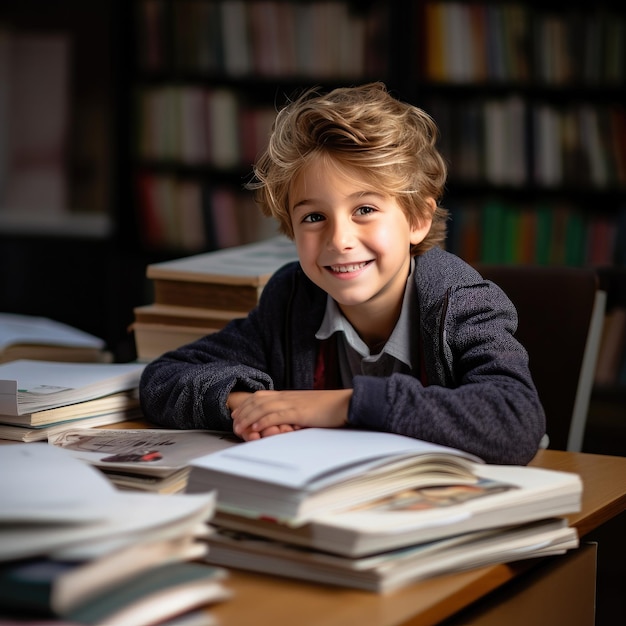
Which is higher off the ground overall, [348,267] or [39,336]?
[348,267]

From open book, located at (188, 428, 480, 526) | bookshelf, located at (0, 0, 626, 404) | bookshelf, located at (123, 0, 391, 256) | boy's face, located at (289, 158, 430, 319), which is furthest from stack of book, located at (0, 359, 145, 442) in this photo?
bookshelf, located at (123, 0, 391, 256)

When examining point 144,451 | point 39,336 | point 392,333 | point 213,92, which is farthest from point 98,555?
point 213,92

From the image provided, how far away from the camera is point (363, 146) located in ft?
4.93

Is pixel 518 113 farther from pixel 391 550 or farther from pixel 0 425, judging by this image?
pixel 391 550

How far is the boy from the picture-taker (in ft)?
4.30

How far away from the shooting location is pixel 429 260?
1.59m

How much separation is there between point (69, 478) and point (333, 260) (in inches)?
24.1

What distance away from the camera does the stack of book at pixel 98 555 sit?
2.78 feet

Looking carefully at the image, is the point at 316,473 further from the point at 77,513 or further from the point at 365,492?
the point at 77,513

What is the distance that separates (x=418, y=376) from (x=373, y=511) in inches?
21.2

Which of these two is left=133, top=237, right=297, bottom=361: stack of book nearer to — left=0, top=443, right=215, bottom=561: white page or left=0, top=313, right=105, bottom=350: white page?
left=0, top=313, right=105, bottom=350: white page

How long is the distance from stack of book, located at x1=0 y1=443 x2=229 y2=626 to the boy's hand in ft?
1.28

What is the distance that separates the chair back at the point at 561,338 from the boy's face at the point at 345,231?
1.34 feet

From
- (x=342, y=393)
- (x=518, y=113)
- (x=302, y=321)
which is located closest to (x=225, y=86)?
(x=518, y=113)
